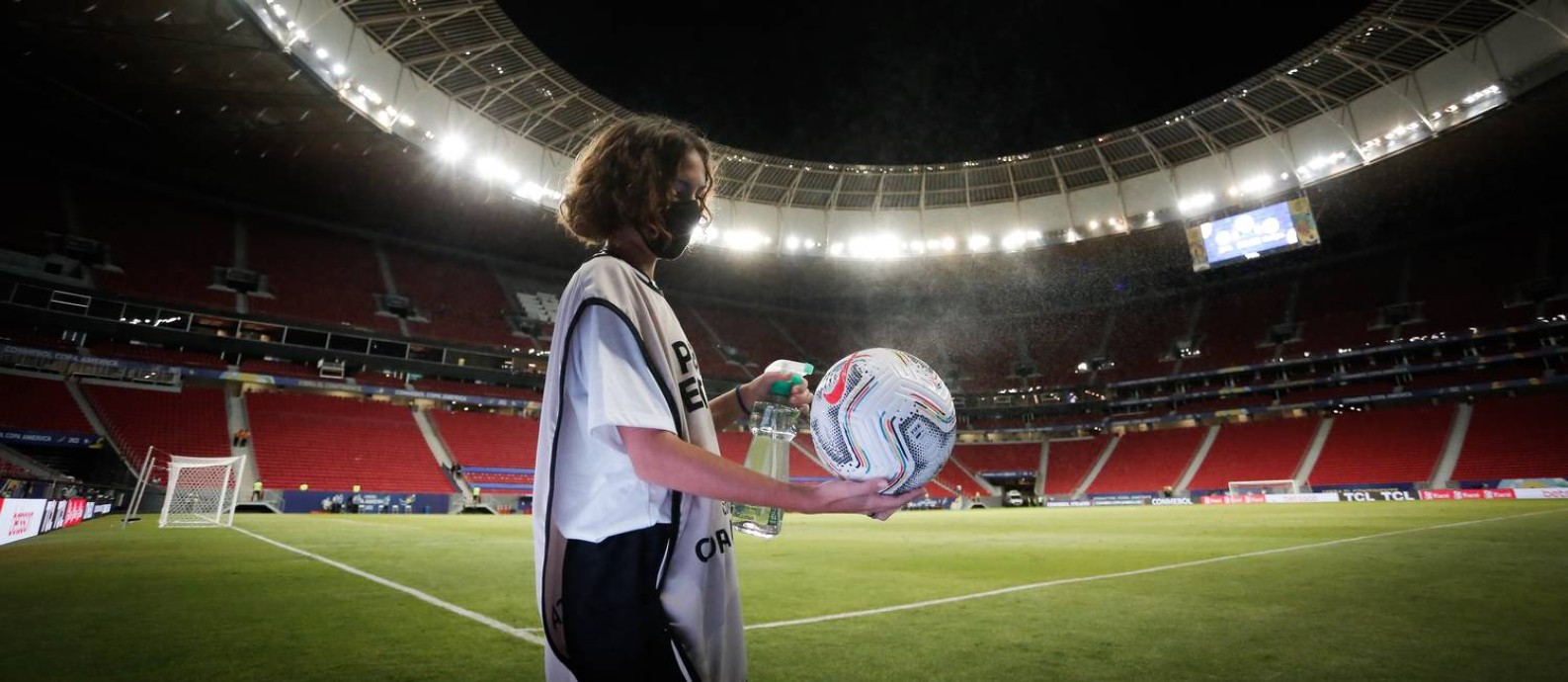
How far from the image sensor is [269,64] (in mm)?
19328

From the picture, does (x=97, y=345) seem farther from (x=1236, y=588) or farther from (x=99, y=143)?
(x=1236, y=588)

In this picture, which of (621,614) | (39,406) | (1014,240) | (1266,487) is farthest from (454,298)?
(1266,487)

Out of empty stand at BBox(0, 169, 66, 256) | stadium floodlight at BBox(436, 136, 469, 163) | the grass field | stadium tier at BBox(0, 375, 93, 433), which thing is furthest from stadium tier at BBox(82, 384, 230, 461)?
the grass field

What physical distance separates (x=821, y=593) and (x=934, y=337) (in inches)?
1896

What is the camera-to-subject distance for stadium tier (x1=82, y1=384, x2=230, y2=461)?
24.2 meters

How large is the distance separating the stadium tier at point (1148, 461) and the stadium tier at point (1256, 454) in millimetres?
1317

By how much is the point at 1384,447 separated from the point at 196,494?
48.8 m

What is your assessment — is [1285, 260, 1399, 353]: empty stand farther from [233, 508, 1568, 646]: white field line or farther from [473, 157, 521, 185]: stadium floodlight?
[473, 157, 521, 185]: stadium floodlight

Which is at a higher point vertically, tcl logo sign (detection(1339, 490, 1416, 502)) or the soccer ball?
the soccer ball

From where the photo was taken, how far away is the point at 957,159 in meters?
28.8

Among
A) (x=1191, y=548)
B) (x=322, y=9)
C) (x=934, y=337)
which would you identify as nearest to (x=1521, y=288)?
(x=934, y=337)

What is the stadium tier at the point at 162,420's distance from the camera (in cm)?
2420

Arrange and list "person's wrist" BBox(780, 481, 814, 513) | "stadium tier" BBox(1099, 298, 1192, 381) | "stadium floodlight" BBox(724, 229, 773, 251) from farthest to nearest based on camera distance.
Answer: "stadium tier" BBox(1099, 298, 1192, 381) < "stadium floodlight" BBox(724, 229, 773, 251) < "person's wrist" BBox(780, 481, 814, 513)

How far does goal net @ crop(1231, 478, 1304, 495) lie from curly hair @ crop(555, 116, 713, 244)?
39574mm
